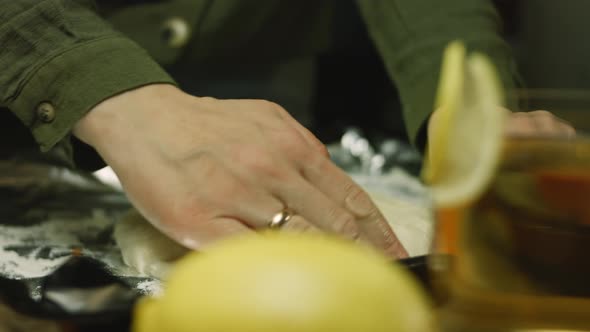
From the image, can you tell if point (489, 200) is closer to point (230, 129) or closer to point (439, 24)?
point (230, 129)

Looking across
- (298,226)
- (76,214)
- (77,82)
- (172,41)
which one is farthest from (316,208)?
(172,41)

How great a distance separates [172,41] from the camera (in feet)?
3.43

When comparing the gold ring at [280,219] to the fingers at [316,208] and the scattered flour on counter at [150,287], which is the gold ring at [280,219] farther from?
the scattered flour on counter at [150,287]

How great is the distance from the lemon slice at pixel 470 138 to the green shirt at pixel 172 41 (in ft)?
1.32

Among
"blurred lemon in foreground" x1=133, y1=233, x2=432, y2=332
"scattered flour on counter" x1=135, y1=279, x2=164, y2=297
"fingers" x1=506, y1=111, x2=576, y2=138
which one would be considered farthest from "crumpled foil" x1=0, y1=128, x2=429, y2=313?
"fingers" x1=506, y1=111, x2=576, y2=138

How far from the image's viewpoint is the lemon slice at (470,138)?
324 millimetres

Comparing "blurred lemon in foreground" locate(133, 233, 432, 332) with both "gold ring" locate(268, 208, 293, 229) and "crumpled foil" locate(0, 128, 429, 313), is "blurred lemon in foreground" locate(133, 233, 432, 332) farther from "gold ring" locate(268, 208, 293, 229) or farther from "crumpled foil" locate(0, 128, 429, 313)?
"gold ring" locate(268, 208, 293, 229)

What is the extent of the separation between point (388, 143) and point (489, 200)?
3.01 ft

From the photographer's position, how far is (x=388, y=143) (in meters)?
1.27

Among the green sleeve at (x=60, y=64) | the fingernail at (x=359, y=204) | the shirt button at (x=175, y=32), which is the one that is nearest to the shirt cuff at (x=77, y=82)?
the green sleeve at (x=60, y=64)

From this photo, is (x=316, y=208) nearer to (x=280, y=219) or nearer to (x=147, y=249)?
(x=280, y=219)

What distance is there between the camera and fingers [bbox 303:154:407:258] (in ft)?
2.05

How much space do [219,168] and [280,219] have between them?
0.23 ft

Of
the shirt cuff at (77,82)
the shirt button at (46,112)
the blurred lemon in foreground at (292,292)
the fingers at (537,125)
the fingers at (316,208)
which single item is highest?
the blurred lemon in foreground at (292,292)
